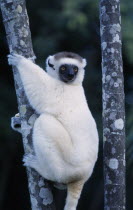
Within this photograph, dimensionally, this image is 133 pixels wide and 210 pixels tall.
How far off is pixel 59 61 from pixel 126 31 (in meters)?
4.57

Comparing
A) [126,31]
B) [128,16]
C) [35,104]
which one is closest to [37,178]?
[35,104]

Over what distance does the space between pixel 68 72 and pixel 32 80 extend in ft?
1.79

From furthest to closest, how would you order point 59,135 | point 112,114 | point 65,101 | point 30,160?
point 65,101 < point 59,135 < point 30,160 < point 112,114

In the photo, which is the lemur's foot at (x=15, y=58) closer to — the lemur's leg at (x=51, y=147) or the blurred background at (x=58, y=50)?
the lemur's leg at (x=51, y=147)

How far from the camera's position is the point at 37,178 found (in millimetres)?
5051

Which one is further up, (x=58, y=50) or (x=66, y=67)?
(x=58, y=50)

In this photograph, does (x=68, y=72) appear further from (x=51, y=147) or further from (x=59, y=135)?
(x=51, y=147)

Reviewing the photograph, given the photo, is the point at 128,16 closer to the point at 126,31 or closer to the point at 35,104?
the point at 126,31

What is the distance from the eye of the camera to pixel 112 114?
5066mm

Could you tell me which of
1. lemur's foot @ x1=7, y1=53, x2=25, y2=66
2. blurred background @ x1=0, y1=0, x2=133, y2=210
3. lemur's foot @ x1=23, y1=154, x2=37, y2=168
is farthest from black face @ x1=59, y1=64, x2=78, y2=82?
blurred background @ x1=0, y1=0, x2=133, y2=210

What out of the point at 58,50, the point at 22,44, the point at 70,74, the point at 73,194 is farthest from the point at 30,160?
the point at 58,50

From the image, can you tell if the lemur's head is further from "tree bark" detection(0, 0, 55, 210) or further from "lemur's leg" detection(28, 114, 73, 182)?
A: "tree bark" detection(0, 0, 55, 210)

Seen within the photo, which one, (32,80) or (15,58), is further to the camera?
(32,80)

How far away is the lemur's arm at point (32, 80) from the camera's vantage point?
526 centimetres
